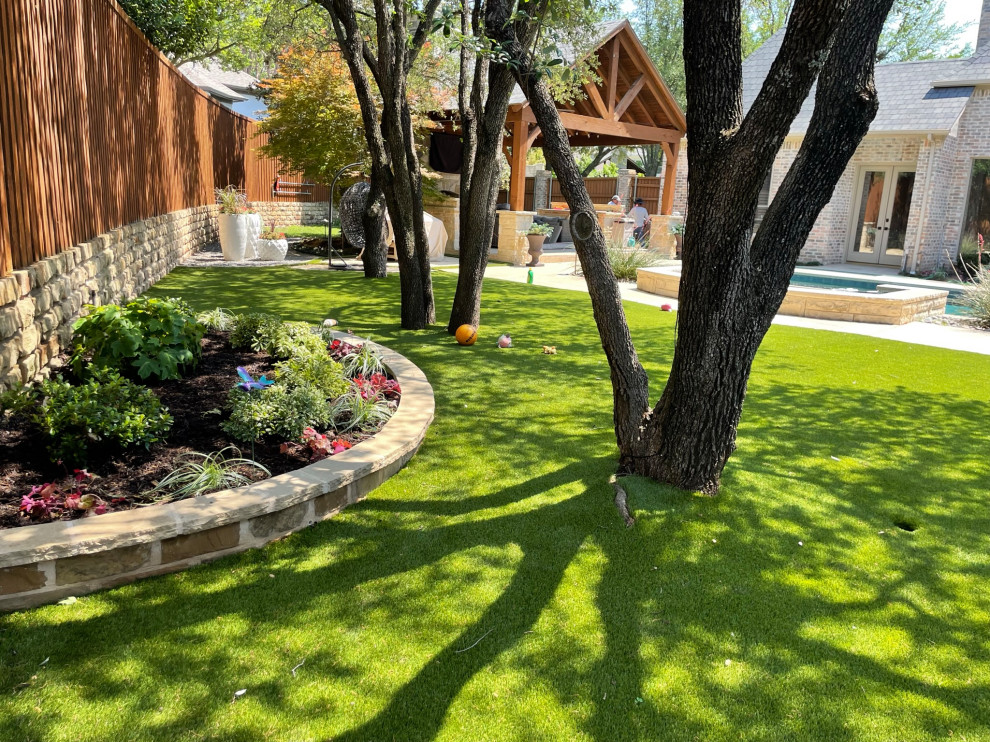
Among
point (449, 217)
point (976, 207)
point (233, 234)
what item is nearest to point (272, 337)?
point (233, 234)

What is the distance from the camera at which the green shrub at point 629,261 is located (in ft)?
43.6

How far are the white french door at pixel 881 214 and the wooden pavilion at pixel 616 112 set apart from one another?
504 centimetres

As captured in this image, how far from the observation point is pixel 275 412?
3574 millimetres

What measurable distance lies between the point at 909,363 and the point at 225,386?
653 cm

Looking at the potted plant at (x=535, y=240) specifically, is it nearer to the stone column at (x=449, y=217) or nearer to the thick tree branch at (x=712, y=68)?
the stone column at (x=449, y=217)

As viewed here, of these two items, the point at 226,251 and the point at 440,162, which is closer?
the point at 226,251

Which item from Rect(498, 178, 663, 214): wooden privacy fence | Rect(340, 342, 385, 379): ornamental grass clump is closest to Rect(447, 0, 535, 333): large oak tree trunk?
Rect(340, 342, 385, 379): ornamental grass clump

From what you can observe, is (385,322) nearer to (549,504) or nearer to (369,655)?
(549,504)

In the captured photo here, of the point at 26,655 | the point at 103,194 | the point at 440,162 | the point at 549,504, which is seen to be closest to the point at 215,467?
the point at 26,655

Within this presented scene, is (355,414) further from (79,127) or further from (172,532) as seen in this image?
(79,127)

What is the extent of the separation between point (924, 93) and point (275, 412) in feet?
65.6

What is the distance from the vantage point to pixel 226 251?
12031mm

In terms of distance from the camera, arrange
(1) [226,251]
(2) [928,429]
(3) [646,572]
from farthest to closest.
A: (1) [226,251], (2) [928,429], (3) [646,572]

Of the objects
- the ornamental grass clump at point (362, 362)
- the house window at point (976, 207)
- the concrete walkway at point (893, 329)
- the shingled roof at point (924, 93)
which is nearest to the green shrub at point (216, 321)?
the ornamental grass clump at point (362, 362)
